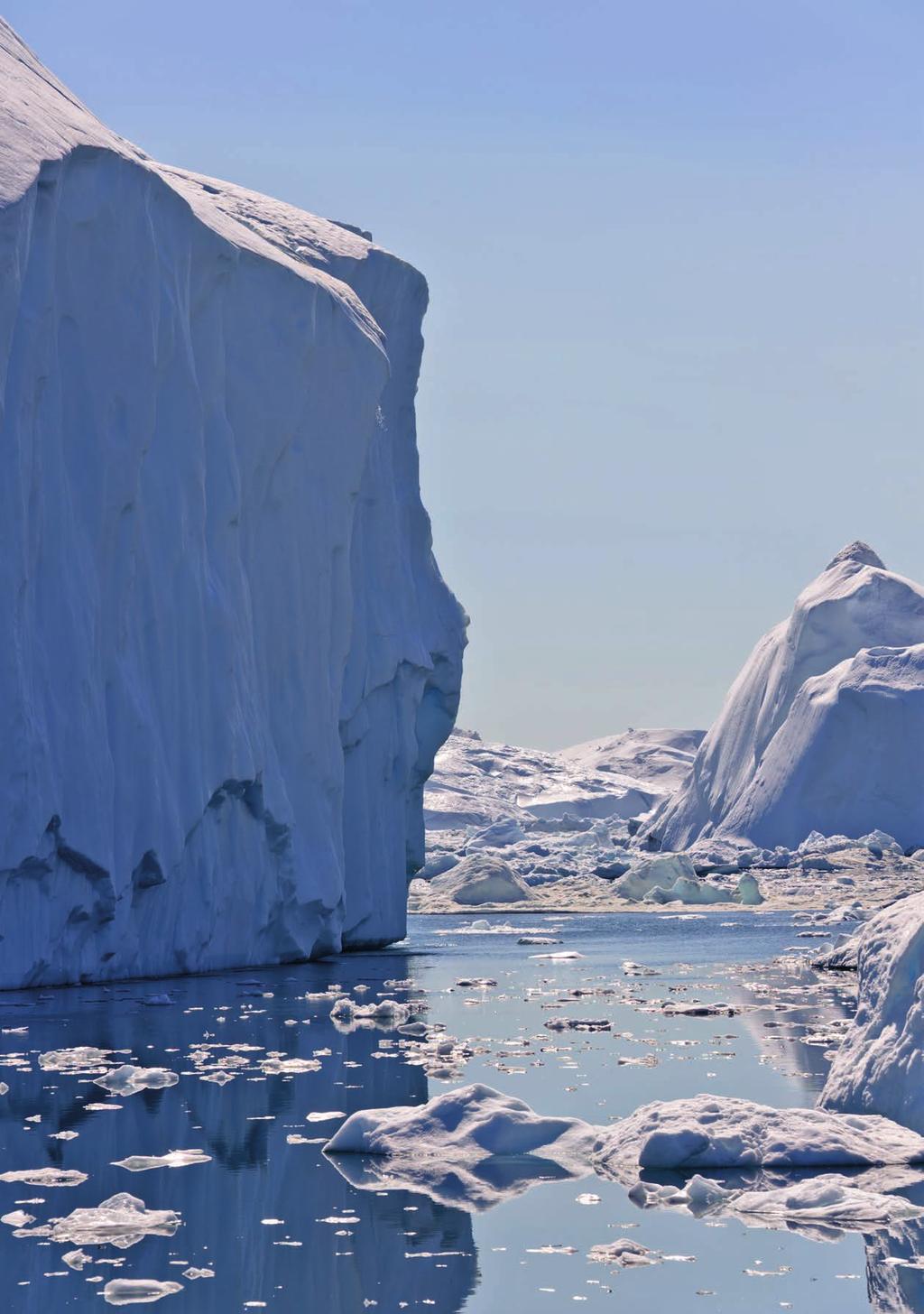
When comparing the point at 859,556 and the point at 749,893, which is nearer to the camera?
the point at 749,893

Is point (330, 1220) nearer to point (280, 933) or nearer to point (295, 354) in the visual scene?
point (280, 933)

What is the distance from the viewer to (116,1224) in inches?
279

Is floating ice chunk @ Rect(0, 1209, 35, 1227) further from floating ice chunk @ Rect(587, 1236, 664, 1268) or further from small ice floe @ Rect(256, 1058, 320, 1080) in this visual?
small ice floe @ Rect(256, 1058, 320, 1080)

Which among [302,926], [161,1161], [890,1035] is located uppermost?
[890,1035]

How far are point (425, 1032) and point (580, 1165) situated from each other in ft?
19.6

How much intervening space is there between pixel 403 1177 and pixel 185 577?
1467 centimetres

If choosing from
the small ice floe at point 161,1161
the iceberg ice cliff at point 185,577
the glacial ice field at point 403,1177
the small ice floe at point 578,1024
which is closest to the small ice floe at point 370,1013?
the glacial ice field at point 403,1177

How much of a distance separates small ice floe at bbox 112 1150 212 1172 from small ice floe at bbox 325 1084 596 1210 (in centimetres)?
63

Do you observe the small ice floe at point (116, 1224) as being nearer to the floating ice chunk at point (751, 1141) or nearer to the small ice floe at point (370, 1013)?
the floating ice chunk at point (751, 1141)

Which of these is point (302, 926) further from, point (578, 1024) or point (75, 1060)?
point (75, 1060)

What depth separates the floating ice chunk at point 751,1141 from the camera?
8.11 meters

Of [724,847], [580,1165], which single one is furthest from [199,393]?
[724,847]

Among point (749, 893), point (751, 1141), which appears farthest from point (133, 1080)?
point (749, 893)

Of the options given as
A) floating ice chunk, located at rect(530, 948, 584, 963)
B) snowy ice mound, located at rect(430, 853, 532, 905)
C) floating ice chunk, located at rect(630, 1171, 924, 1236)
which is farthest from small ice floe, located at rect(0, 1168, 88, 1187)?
snowy ice mound, located at rect(430, 853, 532, 905)
